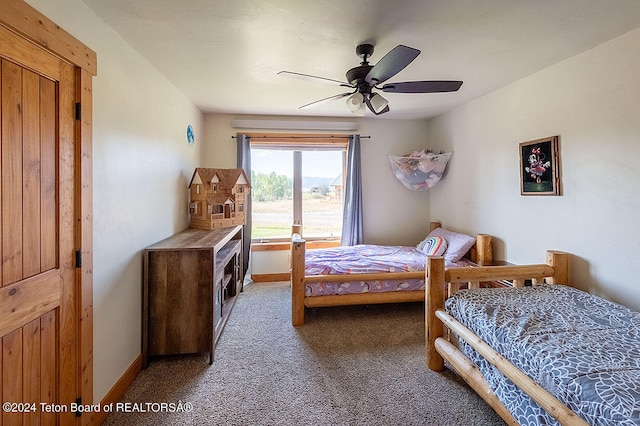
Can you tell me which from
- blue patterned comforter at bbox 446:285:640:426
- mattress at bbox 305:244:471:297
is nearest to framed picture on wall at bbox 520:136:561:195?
blue patterned comforter at bbox 446:285:640:426

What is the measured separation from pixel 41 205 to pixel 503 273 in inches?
113

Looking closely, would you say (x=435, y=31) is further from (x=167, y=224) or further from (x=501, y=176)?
(x=167, y=224)

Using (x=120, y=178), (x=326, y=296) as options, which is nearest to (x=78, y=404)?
(x=120, y=178)

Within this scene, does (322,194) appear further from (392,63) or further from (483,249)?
(392,63)

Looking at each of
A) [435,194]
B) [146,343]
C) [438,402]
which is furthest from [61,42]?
[435,194]

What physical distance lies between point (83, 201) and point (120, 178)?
0.41m

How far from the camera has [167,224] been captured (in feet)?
8.16

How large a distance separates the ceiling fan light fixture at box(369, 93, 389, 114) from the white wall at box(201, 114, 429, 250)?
5.97 ft

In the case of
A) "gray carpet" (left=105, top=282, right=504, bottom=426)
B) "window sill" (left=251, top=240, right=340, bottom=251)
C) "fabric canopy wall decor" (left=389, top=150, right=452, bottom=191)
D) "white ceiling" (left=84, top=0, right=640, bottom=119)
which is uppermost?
"white ceiling" (left=84, top=0, right=640, bottom=119)

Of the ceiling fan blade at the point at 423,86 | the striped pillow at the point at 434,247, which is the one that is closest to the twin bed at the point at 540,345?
the striped pillow at the point at 434,247

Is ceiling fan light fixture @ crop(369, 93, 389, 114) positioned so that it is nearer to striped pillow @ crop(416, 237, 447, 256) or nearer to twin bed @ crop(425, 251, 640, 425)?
twin bed @ crop(425, 251, 640, 425)

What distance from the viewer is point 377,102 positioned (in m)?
2.11

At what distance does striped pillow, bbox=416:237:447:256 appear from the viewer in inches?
124

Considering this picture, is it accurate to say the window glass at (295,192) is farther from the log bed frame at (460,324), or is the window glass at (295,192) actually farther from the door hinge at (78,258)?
the door hinge at (78,258)
